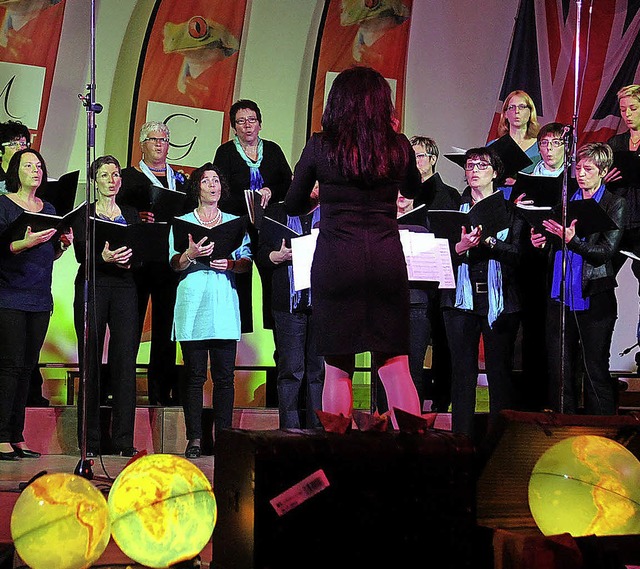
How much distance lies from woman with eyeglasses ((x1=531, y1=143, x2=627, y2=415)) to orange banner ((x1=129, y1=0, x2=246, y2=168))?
320 centimetres

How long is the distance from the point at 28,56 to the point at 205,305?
2804mm

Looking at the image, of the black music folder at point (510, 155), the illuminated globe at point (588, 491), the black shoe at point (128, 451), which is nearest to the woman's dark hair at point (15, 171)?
the black shoe at point (128, 451)

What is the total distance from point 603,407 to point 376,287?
229cm

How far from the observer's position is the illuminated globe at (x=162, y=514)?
233 centimetres

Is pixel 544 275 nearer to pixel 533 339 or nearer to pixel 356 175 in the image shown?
pixel 533 339

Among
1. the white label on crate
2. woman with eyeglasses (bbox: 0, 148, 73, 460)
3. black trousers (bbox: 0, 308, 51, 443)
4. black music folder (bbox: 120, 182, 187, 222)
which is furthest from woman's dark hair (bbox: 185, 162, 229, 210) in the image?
the white label on crate

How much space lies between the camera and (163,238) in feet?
17.0

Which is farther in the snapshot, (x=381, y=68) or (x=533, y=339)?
(x=381, y=68)

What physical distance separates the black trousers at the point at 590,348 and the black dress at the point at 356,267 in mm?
2022

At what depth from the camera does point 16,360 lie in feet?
16.1

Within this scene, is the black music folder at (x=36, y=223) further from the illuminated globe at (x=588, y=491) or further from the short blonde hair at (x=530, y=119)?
the illuminated globe at (x=588, y=491)

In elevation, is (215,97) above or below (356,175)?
above

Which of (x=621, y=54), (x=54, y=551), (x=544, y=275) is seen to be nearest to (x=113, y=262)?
(x=544, y=275)

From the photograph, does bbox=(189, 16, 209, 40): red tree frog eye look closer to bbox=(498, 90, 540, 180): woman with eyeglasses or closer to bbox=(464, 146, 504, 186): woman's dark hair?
bbox=(498, 90, 540, 180): woman with eyeglasses
